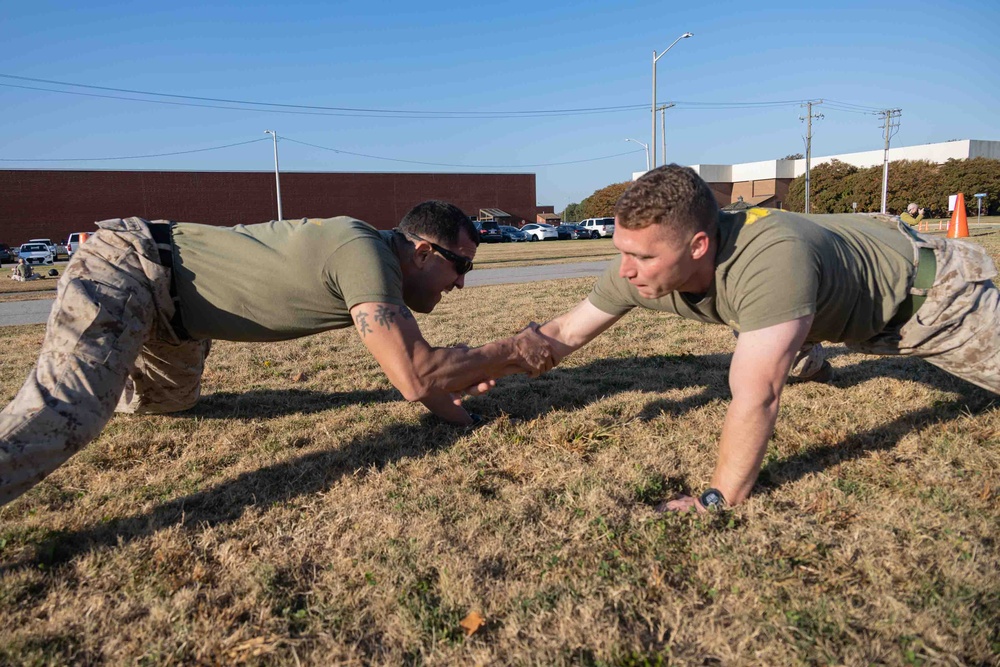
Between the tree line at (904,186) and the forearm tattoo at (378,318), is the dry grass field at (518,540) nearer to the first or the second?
the forearm tattoo at (378,318)

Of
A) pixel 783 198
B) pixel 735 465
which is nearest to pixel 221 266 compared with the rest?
pixel 735 465

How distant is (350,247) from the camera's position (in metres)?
3.24

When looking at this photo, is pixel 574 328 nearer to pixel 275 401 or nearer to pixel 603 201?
pixel 275 401

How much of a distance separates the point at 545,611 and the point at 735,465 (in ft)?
3.64

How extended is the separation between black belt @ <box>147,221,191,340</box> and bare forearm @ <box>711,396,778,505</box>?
8.74 ft

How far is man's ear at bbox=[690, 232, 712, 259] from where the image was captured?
2859 millimetres

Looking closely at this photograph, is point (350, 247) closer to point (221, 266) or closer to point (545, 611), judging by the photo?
point (221, 266)

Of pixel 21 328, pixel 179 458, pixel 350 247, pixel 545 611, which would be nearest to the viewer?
pixel 545 611

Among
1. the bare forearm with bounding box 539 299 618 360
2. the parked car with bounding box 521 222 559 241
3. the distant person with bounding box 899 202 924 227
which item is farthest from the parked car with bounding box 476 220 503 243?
the bare forearm with bounding box 539 299 618 360

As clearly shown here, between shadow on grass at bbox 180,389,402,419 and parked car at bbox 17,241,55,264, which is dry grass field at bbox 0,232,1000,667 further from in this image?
parked car at bbox 17,241,55,264

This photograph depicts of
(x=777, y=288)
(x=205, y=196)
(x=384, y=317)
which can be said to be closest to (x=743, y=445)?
(x=777, y=288)

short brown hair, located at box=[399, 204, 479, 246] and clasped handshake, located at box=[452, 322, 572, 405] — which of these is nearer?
short brown hair, located at box=[399, 204, 479, 246]

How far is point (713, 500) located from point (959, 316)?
1.53m

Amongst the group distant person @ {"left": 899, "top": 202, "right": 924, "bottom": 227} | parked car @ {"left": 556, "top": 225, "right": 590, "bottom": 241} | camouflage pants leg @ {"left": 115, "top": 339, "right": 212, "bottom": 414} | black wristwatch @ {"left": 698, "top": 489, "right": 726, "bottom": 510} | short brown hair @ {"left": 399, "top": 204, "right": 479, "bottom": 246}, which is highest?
short brown hair @ {"left": 399, "top": 204, "right": 479, "bottom": 246}
